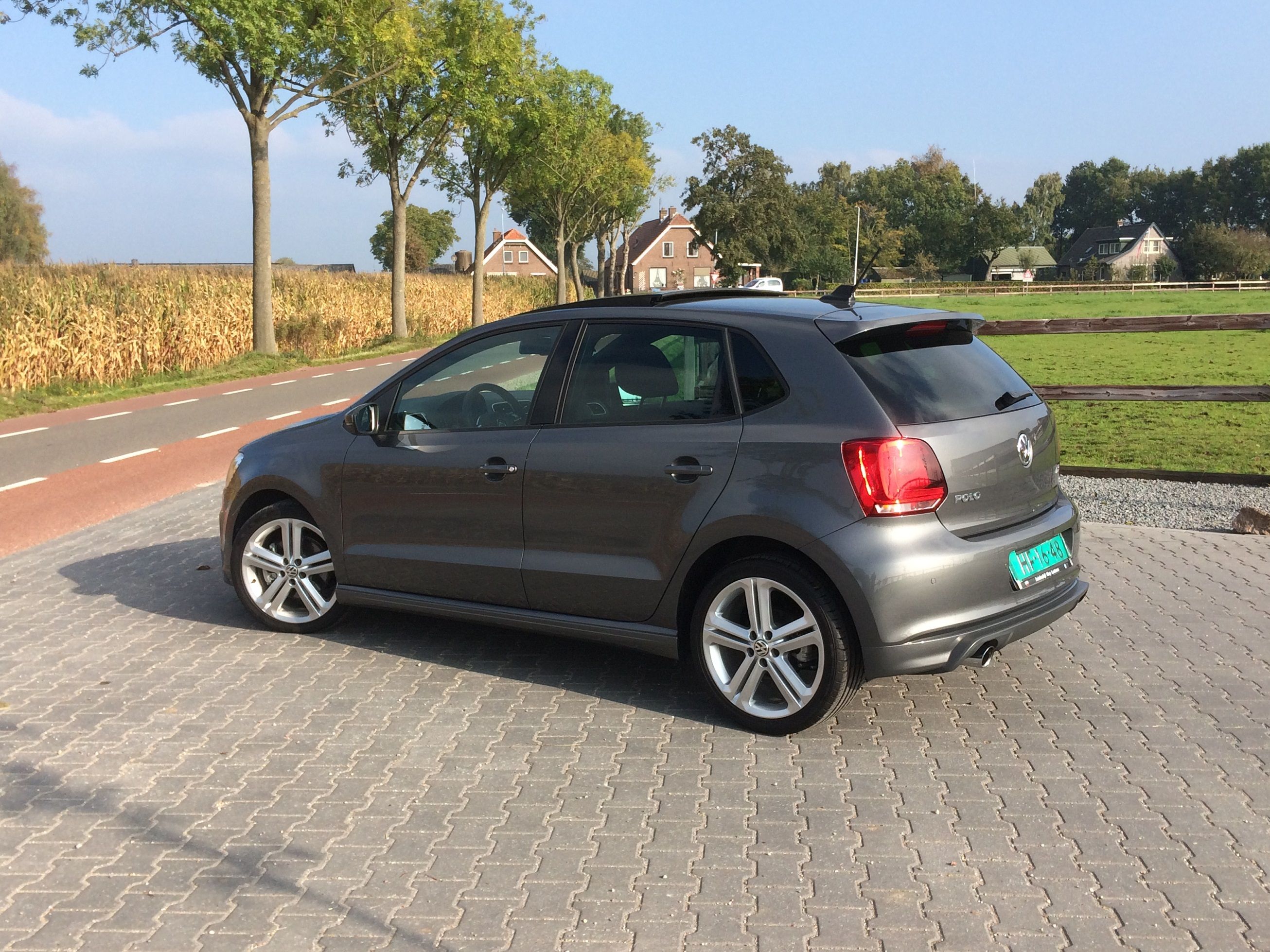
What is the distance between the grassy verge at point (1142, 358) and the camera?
20000 millimetres

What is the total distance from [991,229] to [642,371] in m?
124

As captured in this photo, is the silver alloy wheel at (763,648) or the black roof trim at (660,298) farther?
the black roof trim at (660,298)

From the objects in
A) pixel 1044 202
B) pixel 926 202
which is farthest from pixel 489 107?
pixel 1044 202

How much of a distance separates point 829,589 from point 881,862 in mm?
1196

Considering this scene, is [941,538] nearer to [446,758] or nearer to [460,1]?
[446,758]

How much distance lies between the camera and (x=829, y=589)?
4695mm

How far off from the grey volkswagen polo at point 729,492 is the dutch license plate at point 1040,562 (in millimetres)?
12

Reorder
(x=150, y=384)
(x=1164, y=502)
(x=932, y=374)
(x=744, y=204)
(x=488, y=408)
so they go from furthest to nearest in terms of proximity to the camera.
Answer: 1. (x=744, y=204)
2. (x=150, y=384)
3. (x=1164, y=502)
4. (x=488, y=408)
5. (x=932, y=374)

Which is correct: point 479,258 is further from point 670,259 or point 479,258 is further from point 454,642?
point 670,259

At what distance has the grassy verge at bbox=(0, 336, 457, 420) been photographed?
61.1 ft

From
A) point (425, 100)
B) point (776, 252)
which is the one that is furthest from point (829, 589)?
point (776, 252)

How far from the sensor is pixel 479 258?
44.4 m

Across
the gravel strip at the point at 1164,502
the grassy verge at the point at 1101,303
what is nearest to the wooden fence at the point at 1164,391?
the gravel strip at the point at 1164,502

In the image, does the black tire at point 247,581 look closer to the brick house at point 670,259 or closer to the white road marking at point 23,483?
the white road marking at point 23,483
